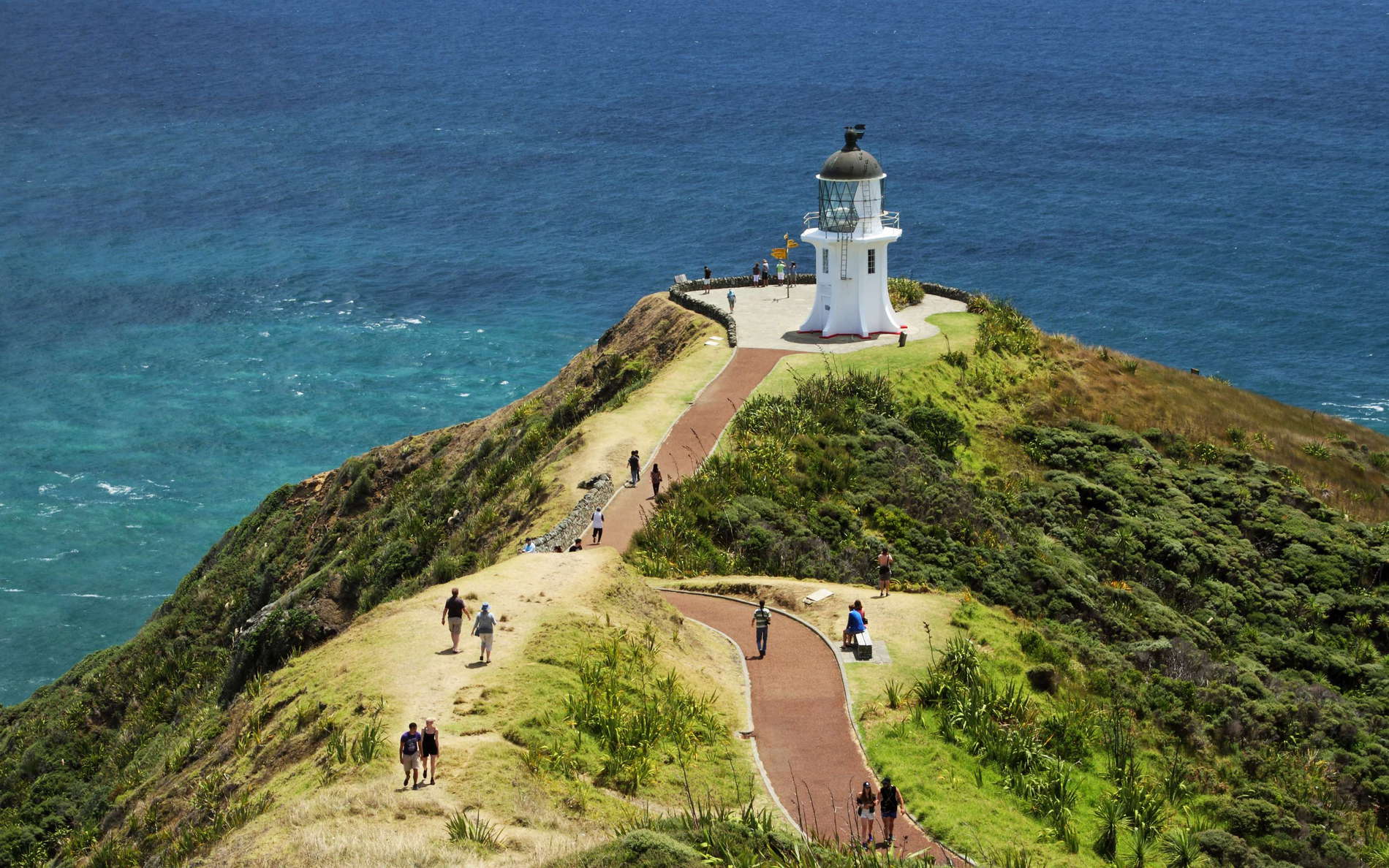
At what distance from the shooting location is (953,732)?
30.3 metres

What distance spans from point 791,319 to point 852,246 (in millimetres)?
6109

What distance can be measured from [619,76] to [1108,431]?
14223 centimetres

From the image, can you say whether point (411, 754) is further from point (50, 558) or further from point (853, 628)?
point (50, 558)

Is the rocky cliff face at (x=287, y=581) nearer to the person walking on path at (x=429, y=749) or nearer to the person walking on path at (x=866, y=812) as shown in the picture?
the person walking on path at (x=429, y=749)

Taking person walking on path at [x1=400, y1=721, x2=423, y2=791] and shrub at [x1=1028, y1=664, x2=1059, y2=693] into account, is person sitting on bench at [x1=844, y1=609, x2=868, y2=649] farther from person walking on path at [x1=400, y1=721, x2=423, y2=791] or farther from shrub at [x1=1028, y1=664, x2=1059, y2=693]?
person walking on path at [x1=400, y1=721, x2=423, y2=791]

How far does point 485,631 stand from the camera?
28812 mm

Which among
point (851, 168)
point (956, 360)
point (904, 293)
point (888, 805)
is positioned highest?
point (851, 168)

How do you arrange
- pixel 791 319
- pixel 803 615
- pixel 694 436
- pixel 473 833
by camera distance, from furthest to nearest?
pixel 791 319 → pixel 694 436 → pixel 803 615 → pixel 473 833

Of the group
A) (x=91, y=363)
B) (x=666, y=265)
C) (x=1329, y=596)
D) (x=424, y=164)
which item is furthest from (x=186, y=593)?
(x=424, y=164)

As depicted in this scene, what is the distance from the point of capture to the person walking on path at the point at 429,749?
24156 millimetres

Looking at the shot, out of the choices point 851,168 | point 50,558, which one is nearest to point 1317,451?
point 851,168

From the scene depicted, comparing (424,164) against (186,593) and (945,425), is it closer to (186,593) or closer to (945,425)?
(186,593)

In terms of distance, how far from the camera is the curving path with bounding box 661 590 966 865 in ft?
86.3

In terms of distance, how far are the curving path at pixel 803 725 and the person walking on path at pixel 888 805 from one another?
1.61 feet
